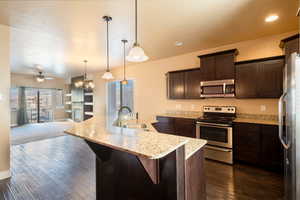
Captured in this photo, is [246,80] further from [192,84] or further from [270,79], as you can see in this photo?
[192,84]

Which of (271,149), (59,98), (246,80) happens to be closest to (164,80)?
(246,80)

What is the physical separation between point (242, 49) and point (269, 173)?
2749 millimetres

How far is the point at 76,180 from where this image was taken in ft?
8.33

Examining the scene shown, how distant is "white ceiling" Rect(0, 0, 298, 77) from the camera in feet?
6.90

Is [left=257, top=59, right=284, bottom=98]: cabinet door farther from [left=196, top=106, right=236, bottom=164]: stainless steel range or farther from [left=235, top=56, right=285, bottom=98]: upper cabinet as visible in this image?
[left=196, top=106, right=236, bottom=164]: stainless steel range

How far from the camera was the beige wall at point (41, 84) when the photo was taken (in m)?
7.61

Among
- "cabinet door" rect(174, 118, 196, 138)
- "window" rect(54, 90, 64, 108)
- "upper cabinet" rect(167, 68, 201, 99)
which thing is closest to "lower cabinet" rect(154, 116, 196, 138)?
"cabinet door" rect(174, 118, 196, 138)

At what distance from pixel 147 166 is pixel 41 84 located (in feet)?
32.2

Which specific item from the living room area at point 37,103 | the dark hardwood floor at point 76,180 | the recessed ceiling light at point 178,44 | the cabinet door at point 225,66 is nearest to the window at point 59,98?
the living room area at point 37,103

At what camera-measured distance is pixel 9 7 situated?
2.13m

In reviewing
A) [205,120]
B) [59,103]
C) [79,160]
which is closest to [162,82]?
[205,120]

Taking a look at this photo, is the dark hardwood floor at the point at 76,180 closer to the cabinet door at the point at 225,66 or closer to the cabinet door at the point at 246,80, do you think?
the cabinet door at the point at 246,80

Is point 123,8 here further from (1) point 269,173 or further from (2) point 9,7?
(1) point 269,173

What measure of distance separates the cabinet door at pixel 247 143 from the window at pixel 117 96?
4.03 m
